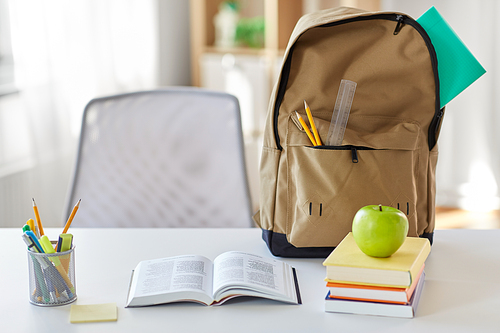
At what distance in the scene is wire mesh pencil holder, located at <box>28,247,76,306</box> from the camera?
0.77 m

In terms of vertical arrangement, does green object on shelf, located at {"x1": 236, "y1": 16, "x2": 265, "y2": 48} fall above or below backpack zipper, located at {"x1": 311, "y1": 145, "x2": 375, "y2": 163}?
above

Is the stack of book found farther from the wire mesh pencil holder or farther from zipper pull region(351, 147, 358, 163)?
the wire mesh pencil holder

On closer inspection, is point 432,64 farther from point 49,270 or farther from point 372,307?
point 49,270

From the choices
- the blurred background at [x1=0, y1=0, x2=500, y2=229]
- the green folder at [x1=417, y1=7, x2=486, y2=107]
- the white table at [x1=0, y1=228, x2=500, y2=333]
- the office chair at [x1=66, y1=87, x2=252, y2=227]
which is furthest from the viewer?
the blurred background at [x1=0, y1=0, x2=500, y2=229]

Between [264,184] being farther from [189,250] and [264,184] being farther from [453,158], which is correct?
[453,158]

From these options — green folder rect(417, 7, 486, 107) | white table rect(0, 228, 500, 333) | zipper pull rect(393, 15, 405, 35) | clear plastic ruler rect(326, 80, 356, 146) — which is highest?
zipper pull rect(393, 15, 405, 35)

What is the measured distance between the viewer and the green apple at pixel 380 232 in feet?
2.47

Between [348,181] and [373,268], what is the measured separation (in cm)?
23

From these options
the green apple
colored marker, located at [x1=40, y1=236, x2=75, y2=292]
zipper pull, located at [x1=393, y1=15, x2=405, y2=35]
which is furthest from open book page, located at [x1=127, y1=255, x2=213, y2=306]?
zipper pull, located at [x1=393, y1=15, x2=405, y2=35]

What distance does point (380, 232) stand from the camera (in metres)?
0.75

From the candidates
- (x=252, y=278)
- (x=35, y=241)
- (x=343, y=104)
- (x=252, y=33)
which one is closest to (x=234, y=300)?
(x=252, y=278)

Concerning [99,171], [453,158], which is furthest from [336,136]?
[453,158]

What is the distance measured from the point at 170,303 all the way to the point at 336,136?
40cm

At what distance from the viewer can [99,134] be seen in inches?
56.4
